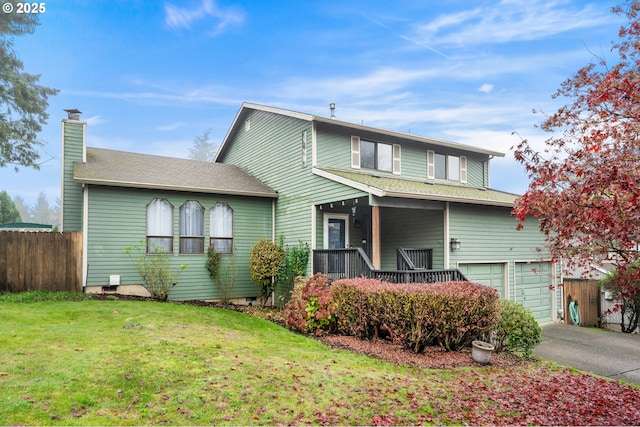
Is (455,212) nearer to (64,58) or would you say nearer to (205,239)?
(205,239)

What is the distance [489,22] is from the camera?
1220 cm

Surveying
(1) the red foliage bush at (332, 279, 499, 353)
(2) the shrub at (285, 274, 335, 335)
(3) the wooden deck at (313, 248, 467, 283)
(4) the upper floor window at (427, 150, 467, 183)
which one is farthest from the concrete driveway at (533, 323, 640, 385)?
(4) the upper floor window at (427, 150, 467, 183)

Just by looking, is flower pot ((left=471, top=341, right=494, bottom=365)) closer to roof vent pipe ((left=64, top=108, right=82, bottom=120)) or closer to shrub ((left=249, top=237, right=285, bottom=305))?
shrub ((left=249, top=237, right=285, bottom=305))

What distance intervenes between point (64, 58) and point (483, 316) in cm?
3554

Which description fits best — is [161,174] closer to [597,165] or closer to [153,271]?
[153,271]

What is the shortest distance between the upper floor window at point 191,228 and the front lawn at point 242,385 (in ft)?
16.0

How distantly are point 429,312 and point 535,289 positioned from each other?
8.12 metres

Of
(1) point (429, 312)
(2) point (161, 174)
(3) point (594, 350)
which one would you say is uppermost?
(2) point (161, 174)

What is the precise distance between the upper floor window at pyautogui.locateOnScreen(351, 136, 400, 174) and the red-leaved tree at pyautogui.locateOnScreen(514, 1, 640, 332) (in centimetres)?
781

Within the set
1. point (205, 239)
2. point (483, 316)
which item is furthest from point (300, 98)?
point (483, 316)

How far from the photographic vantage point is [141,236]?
12219 mm

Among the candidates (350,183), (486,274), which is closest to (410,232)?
(486,274)

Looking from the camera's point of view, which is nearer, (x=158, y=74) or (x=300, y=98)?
(x=300, y=98)

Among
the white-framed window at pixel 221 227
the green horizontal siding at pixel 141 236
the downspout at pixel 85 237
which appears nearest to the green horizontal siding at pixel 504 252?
the green horizontal siding at pixel 141 236
